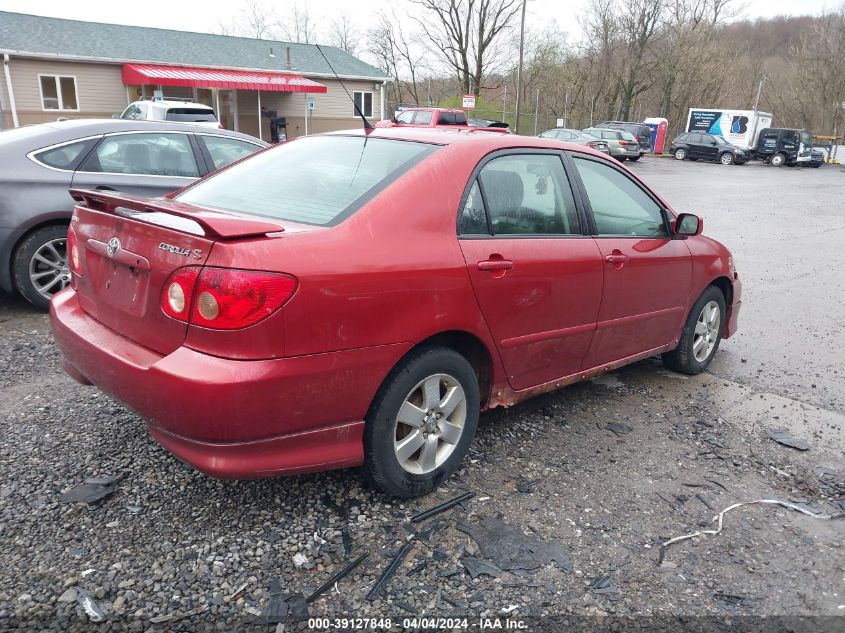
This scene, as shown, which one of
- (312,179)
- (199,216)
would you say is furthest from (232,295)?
(312,179)

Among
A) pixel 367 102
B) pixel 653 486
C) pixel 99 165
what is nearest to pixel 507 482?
pixel 653 486

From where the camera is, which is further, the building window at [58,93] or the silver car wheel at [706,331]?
the building window at [58,93]

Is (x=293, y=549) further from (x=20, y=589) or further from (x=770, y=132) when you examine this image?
(x=770, y=132)

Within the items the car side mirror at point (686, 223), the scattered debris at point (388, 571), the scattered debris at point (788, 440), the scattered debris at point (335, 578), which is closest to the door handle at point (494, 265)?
the scattered debris at point (388, 571)

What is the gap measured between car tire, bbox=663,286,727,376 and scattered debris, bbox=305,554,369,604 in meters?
3.10

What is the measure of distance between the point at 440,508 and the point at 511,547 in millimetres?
394

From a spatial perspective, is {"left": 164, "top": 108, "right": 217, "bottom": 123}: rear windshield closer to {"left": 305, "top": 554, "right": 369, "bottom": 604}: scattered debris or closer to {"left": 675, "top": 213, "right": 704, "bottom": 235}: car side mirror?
{"left": 675, "top": 213, "right": 704, "bottom": 235}: car side mirror

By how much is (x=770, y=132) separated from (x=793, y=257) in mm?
33838

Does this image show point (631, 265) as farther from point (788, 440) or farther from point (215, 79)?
point (215, 79)

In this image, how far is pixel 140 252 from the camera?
2.57 m

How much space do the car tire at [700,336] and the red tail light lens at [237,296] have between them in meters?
3.39

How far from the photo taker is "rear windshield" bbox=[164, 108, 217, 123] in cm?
1841

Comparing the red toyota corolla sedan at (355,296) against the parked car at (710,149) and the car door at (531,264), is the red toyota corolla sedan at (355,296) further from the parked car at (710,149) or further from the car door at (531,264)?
the parked car at (710,149)

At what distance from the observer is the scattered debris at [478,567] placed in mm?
2574
